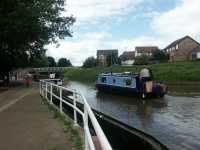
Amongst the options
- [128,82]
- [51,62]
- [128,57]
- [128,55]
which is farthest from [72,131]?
[128,55]

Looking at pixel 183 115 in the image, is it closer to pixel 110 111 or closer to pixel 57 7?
pixel 110 111

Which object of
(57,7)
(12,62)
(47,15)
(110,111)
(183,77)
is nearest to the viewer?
(110,111)

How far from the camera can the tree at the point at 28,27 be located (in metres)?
24.5

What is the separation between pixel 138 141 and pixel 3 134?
3.16 m

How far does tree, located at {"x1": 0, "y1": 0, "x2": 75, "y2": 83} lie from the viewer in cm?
2452

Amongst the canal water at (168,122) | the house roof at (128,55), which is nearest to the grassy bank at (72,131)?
the canal water at (168,122)

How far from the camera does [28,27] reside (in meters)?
25.9

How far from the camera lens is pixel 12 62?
4219 cm

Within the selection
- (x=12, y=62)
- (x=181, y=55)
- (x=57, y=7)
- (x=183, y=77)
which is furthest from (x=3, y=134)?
(x=181, y=55)

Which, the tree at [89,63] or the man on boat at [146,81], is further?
the tree at [89,63]

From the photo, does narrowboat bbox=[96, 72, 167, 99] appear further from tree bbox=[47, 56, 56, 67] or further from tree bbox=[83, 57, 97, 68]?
tree bbox=[47, 56, 56, 67]

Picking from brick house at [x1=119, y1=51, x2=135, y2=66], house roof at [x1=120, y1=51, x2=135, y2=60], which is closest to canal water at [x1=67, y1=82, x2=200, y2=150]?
brick house at [x1=119, y1=51, x2=135, y2=66]

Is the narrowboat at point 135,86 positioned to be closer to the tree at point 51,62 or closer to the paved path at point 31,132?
the paved path at point 31,132

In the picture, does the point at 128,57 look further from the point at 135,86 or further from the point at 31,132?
the point at 31,132
